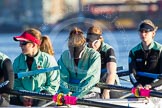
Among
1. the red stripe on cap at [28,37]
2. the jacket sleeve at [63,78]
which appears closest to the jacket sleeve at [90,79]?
the jacket sleeve at [63,78]

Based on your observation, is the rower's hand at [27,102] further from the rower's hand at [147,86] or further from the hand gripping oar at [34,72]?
the rower's hand at [147,86]

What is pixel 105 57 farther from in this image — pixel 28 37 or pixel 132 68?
pixel 28 37

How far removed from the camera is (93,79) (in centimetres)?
856

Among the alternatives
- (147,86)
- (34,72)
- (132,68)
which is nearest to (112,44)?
(132,68)

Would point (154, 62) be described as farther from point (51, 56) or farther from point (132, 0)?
point (132, 0)

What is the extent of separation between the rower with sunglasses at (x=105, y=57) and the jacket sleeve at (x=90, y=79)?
0.55m

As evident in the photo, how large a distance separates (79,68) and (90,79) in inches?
8.6

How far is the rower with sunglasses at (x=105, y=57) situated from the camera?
9242 mm

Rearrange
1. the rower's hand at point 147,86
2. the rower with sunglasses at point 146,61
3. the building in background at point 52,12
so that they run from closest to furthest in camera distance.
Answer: the rower's hand at point 147,86, the rower with sunglasses at point 146,61, the building in background at point 52,12

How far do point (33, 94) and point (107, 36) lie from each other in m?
4.18

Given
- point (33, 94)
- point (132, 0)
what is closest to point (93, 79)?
point (33, 94)

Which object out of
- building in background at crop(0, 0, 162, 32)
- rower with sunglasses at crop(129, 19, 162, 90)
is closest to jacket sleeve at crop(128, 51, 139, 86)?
rower with sunglasses at crop(129, 19, 162, 90)

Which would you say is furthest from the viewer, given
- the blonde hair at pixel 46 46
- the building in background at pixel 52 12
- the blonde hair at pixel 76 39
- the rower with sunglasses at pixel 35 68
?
the building in background at pixel 52 12

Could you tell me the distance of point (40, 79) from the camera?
27.1ft
